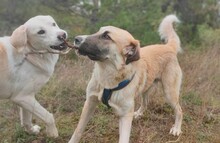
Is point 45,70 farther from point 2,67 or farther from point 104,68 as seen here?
point 104,68

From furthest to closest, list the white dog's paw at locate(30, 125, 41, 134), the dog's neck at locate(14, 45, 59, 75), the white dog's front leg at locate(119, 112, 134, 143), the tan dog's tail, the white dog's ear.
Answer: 1. the tan dog's tail
2. the white dog's paw at locate(30, 125, 41, 134)
3. the dog's neck at locate(14, 45, 59, 75)
4. the white dog's ear
5. the white dog's front leg at locate(119, 112, 134, 143)

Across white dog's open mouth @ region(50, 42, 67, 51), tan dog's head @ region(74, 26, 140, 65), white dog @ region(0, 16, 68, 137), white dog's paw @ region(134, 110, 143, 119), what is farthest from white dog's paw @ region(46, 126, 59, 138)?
white dog's paw @ region(134, 110, 143, 119)

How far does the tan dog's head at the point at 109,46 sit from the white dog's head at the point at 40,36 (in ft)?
1.38

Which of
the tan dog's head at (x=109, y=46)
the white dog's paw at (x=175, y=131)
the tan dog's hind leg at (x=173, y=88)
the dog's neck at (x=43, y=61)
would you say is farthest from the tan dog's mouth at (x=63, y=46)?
the white dog's paw at (x=175, y=131)

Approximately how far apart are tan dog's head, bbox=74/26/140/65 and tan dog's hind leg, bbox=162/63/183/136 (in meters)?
0.95

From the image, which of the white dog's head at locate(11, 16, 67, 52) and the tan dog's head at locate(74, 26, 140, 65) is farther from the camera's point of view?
the white dog's head at locate(11, 16, 67, 52)

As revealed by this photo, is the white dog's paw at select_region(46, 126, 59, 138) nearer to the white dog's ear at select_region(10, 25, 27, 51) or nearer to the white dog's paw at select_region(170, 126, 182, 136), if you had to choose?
the white dog's ear at select_region(10, 25, 27, 51)

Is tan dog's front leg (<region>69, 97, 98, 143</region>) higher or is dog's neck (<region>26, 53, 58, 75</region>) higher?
dog's neck (<region>26, 53, 58, 75</region>)

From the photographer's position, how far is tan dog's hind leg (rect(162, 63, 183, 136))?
4715 millimetres

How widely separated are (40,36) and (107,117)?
4.44ft

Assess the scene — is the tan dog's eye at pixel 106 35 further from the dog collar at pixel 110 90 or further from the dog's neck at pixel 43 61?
the dog's neck at pixel 43 61

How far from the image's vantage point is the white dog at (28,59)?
413 cm

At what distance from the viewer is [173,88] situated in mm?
4742

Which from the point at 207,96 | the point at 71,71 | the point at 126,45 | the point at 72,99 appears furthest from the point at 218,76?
the point at 126,45
